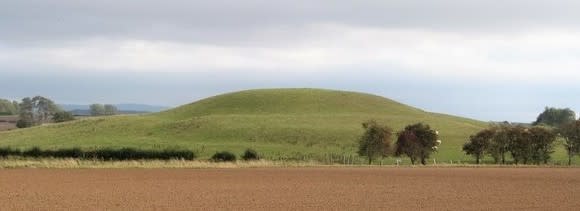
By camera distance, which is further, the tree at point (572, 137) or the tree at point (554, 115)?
the tree at point (554, 115)

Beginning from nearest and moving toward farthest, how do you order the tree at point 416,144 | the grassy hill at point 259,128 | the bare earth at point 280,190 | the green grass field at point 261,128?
1. the bare earth at point 280,190
2. the tree at point 416,144
3. the green grass field at point 261,128
4. the grassy hill at point 259,128

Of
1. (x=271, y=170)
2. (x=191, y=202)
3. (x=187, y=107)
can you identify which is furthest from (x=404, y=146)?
(x=187, y=107)

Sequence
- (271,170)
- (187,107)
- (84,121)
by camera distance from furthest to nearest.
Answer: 1. (187,107)
2. (84,121)
3. (271,170)

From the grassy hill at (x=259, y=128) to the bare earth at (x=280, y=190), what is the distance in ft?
76.9

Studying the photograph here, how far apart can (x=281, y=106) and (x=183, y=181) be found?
8047 centimetres

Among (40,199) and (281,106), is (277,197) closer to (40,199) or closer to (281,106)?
(40,199)

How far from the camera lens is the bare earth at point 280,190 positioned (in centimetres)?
2777

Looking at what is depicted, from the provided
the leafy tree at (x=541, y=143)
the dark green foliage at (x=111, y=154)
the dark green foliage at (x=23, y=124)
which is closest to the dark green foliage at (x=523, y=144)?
the leafy tree at (x=541, y=143)

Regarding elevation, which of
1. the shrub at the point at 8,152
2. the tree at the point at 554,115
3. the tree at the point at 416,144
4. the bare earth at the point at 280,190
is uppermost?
the tree at the point at 554,115

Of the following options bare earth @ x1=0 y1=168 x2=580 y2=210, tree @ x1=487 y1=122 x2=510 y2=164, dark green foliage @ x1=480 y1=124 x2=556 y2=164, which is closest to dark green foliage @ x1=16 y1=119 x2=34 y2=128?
bare earth @ x1=0 y1=168 x2=580 y2=210

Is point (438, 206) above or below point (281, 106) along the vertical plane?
below

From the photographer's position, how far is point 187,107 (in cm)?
12875

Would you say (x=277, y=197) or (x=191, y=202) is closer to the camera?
(x=191, y=202)

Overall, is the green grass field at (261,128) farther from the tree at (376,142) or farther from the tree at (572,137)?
the tree at (572,137)
